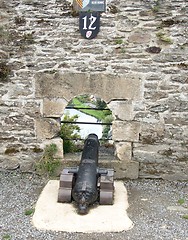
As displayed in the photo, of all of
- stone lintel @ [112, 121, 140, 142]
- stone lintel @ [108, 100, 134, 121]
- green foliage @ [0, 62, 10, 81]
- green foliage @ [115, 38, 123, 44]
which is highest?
green foliage @ [115, 38, 123, 44]

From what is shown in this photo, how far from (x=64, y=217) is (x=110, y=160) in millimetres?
1531

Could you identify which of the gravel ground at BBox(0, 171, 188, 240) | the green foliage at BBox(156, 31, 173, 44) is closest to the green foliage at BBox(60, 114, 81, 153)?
the gravel ground at BBox(0, 171, 188, 240)

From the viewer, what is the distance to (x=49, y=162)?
569 cm

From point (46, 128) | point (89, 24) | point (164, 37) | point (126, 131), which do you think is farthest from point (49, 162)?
point (164, 37)

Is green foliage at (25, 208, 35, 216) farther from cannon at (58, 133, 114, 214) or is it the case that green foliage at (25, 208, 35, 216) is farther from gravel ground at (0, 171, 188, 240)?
cannon at (58, 133, 114, 214)

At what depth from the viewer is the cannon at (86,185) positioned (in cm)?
446

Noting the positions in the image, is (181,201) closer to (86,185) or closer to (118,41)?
(86,185)

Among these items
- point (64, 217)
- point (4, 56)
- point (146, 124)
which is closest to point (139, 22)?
point (146, 124)

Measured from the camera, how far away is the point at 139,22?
5270 mm

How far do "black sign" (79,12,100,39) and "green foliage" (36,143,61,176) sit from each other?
1.80 metres

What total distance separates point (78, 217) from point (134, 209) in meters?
0.79

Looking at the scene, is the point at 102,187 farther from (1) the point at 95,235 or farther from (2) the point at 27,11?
(2) the point at 27,11

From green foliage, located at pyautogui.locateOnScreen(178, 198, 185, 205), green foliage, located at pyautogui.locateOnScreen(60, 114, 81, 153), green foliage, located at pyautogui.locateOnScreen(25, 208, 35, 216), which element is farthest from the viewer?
green foliage, located at pyautogui.locateOnScreen(60, 114, 81, 153)

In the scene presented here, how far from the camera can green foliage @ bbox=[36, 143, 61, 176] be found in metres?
5.69
